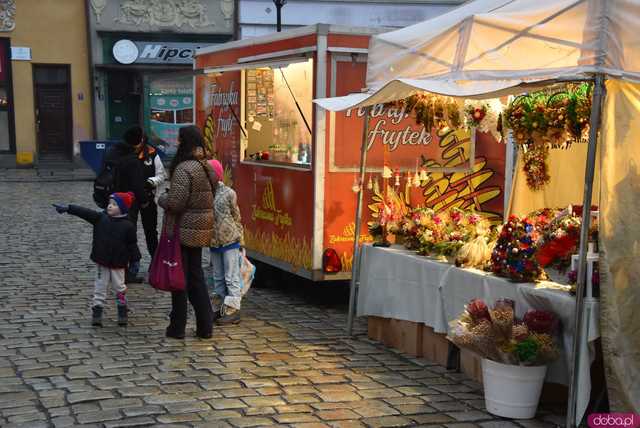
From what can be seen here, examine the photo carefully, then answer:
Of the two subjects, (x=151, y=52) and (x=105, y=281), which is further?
(x=151, y=52)

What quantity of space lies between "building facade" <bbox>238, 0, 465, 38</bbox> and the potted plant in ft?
72.4

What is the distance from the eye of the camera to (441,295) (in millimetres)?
6234

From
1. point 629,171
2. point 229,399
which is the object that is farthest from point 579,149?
point 229,399

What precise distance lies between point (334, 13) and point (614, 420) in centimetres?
2359

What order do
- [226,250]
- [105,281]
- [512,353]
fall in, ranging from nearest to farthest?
[512,353]
[105,281]
[226,250]

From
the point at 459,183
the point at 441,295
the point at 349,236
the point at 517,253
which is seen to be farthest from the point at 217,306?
the point at 517,253

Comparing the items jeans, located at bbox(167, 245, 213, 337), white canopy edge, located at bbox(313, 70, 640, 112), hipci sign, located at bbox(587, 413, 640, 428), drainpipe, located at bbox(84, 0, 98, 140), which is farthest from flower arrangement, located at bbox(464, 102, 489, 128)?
drainpipe, located at bbox(84, 0, 98, 140)

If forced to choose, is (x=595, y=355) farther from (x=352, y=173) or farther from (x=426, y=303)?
(x=352, y=173)

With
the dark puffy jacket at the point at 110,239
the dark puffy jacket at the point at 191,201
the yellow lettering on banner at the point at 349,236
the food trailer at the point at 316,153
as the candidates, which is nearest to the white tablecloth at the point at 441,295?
the yellow lettering on banner at the point at 349,236

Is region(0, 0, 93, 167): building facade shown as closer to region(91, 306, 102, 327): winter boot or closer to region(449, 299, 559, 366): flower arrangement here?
region(91, 306, 102, 327): winter boot

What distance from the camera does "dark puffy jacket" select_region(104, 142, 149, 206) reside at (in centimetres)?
902

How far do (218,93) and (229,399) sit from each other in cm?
538

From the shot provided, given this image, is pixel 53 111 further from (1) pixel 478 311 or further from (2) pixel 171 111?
(1) pixel 478 311

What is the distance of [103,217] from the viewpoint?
7336 millimetres
